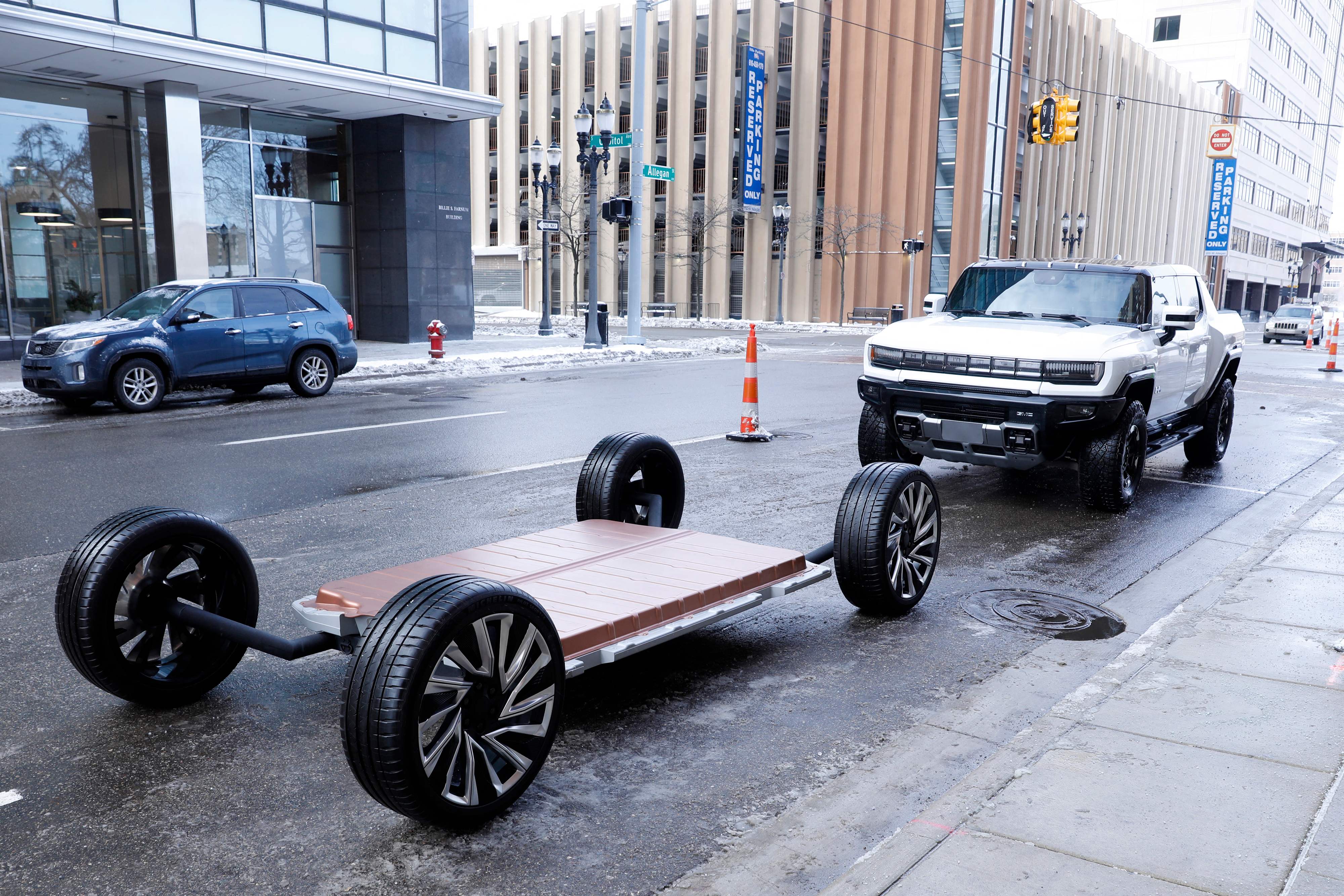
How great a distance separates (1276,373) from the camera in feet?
77.9

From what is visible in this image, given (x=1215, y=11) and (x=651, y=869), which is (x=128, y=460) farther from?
(x=1215, y=11)

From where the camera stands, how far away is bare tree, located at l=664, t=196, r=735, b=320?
55.9m

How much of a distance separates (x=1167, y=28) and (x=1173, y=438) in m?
96.5

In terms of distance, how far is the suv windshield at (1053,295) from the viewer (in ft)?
29.0

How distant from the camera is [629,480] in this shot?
607cm

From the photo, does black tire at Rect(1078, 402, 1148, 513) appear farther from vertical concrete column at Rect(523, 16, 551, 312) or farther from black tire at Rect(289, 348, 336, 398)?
vertical concrete column at Rect(523, 16, 551, 312)

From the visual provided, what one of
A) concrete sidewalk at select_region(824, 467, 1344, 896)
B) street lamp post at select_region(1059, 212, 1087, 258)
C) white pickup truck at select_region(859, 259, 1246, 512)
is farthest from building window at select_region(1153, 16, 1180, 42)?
concrete sidewalk at select_region(824, 467, 1344, 896)

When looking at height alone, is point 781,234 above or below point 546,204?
below

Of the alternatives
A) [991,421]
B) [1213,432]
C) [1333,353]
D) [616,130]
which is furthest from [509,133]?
[991,421]

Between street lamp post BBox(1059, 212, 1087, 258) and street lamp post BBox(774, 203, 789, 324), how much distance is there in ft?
57.9

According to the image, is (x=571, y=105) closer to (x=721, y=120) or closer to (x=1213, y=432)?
(x=721, y=120)

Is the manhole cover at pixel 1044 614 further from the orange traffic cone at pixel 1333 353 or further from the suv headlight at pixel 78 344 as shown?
the orange traffic cone at pixel 1333 353

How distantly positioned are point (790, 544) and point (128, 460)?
265 inches

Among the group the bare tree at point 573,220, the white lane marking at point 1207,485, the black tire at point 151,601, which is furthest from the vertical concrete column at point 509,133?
the black tire at point 151,601
